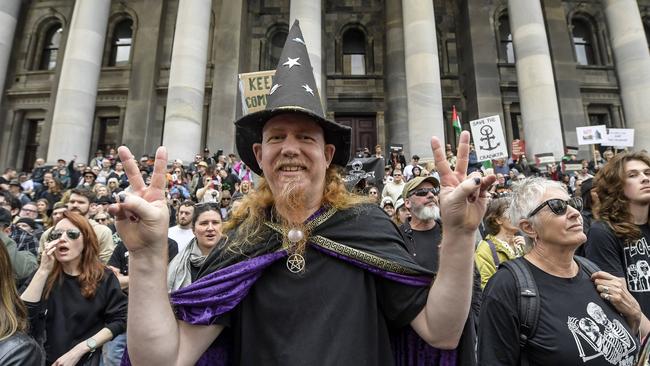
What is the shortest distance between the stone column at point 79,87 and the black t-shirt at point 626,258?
55.3ft

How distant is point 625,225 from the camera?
3029 millimetres

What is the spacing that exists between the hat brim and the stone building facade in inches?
544

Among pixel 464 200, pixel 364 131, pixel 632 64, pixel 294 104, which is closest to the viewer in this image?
pixel 464 200

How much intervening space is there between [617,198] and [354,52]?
69.2 ft

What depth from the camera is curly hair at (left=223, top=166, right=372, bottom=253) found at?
1.89 meters

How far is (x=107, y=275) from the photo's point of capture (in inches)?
148

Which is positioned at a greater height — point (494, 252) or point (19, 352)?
point (494, 252)

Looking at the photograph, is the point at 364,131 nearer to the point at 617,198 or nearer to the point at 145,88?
the point at 145,88

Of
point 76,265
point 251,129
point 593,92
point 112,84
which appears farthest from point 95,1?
point 593,92

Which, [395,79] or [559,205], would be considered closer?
[559,205]

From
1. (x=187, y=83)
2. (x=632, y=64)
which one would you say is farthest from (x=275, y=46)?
(x=632, y=64)

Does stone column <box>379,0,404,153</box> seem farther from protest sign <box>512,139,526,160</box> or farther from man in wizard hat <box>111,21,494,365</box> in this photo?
man in wizard hat <box>111,21,494,365</box>

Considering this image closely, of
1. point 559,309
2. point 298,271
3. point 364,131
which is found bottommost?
point 559,309

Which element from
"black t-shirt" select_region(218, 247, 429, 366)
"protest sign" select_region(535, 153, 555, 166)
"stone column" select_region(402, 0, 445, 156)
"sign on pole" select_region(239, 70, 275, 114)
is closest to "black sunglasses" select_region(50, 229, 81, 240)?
"black t-shirt" select_region(218, 247, 429, 366)
